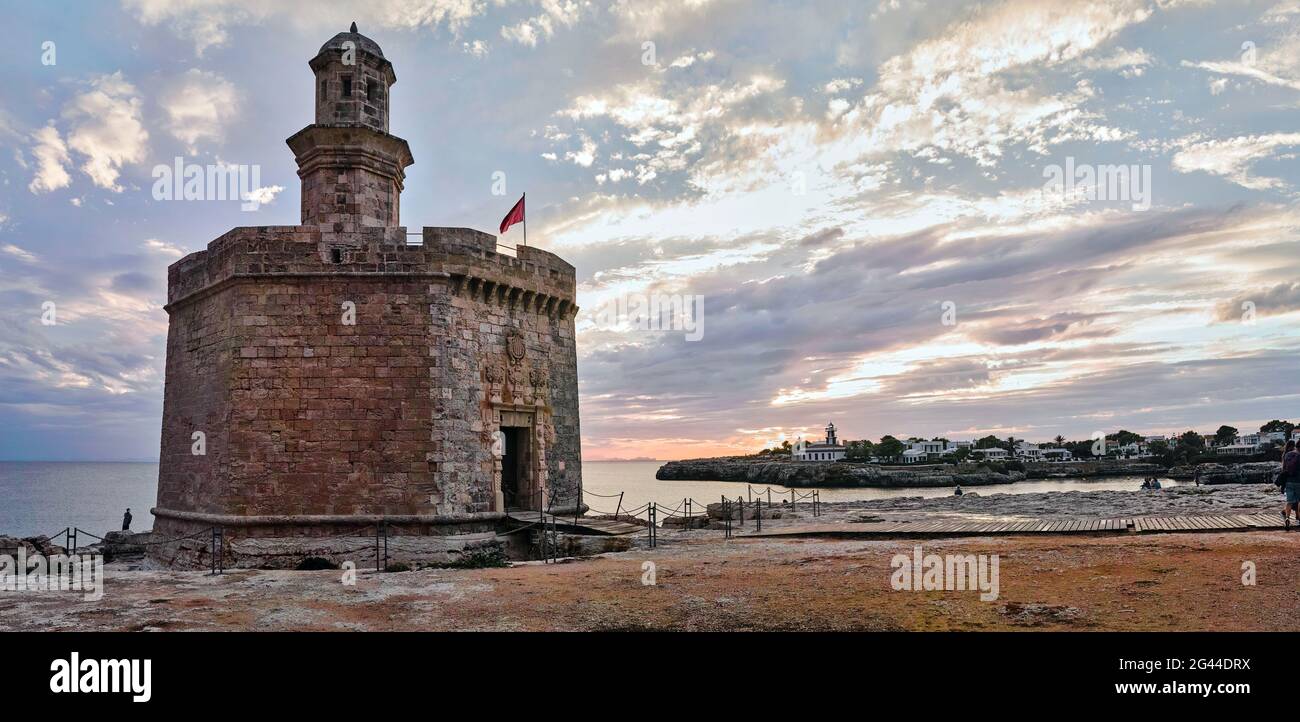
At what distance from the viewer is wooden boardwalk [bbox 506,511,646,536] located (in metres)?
17.8

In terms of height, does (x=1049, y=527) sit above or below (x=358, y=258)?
A: below

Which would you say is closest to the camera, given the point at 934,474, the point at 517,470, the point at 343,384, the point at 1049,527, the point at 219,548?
the point at 219,548

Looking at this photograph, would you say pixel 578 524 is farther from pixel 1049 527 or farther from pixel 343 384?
pixel 1049 527

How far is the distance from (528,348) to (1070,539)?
12.9m

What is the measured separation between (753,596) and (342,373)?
36.1 feet

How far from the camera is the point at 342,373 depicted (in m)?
16.8

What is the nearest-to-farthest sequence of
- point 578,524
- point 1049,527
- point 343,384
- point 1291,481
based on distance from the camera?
point 1291,481 → point 1049,527 → point 343,384 → point 578,524

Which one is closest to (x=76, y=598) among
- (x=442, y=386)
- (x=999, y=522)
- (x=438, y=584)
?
(x=438, y=584)

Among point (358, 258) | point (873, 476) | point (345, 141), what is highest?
point (345, 141)

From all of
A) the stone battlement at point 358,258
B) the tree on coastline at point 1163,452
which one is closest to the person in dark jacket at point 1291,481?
the stone battlement at point 358,258

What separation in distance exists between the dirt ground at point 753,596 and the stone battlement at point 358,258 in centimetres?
680

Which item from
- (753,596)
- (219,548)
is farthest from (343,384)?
(753,596)

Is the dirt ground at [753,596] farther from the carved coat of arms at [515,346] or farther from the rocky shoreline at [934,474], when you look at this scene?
the rocky shoreline at [934,474]
